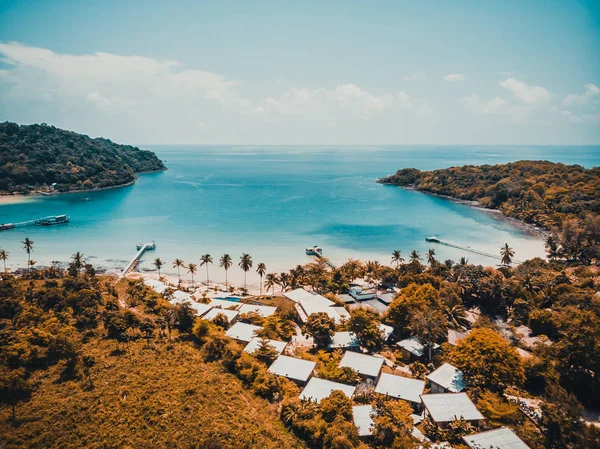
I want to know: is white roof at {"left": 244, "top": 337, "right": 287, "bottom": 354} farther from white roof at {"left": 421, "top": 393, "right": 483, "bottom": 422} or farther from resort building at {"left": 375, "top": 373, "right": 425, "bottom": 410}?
white roof at {"left": 421, "top": 393, "right": 483, "bottom": 422}

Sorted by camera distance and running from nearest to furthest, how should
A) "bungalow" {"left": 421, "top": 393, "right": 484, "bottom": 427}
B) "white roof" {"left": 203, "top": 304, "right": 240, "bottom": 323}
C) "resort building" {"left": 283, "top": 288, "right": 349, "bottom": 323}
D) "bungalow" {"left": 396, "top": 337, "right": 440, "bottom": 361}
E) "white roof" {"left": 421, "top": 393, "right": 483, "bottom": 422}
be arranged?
"bungalow" {"left": 421, "top": 393, "right": 484, "bottom": 427} < "white roof" {"left": 421, "top": 393, "right": 483, "bottom": 422} < "bungalow" {"left": 396, "top": 337, "right": 440, "bottom": 361} < "white roof" {"left": 203, "top": 304, "right": 240, "bottom": 323} < "resort building" {"left": 283, "top": 288, "right": 349, "bottom": 323}

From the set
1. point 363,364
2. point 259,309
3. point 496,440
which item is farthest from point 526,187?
point 496,440

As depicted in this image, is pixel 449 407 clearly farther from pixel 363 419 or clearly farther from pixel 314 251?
pixel 314 251


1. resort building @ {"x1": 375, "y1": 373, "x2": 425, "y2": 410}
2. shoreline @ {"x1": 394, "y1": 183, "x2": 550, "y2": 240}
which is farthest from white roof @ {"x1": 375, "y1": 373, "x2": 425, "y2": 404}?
shoreline @ {"x1": 394, "y1": 183, "x2": 550, "y2": 240}

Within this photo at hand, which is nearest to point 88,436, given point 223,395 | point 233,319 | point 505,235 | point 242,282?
point 223,395

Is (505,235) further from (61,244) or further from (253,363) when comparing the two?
(61,244)

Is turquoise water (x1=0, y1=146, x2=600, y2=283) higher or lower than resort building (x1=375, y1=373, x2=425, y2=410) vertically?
higher

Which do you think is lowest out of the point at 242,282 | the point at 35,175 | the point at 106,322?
the point at 242,282
